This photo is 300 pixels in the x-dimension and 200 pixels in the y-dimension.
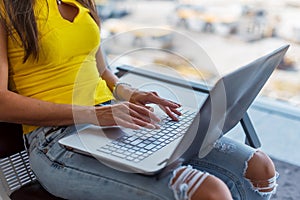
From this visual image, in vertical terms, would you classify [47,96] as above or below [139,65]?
above

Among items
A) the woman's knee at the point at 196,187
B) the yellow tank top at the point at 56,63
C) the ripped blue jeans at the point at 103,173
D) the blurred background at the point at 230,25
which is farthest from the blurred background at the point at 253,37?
the woman's knee at the point at 196,187

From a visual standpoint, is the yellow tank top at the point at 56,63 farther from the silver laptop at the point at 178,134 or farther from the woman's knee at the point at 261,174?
the woman's knee at the point at 261,174

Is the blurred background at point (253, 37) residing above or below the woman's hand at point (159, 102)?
below

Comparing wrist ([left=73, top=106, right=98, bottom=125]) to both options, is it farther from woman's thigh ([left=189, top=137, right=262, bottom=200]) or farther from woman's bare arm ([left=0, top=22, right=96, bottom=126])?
woman's thigh ([left=189, top=137, right=262, bottom=200])

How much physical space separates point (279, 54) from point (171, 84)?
1.82 feet

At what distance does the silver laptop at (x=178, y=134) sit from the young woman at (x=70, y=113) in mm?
30

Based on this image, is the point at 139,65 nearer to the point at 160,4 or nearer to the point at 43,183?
the point at 43,183

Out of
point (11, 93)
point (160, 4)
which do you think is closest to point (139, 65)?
point (11, 93)

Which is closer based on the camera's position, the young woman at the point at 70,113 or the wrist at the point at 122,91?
the young woman at the point at 70,113

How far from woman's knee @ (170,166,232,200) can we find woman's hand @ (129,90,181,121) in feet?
0.79

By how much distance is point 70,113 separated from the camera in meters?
1.10

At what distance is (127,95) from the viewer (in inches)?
51.0

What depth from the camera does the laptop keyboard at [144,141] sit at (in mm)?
984

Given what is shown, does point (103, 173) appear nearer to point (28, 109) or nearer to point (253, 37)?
point (28, 109)
